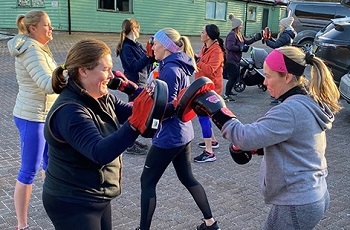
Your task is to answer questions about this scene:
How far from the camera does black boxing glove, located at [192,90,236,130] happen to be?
2.33 m

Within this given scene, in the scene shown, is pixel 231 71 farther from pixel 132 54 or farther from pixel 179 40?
pixel 179 40

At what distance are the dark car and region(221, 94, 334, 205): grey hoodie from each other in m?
7.29

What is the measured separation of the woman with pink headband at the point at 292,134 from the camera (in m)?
2.27

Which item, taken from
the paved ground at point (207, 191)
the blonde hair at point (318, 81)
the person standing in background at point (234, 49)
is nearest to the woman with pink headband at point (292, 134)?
the blonde hair at point (318, 81)

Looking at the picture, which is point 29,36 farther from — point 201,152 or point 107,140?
point 201,152

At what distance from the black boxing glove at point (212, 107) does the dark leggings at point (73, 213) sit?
2.63 ft

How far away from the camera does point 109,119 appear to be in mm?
2434

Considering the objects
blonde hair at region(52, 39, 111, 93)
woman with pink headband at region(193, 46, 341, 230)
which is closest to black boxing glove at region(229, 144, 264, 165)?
woman with pink headband at region(193, 46, 341, 230)

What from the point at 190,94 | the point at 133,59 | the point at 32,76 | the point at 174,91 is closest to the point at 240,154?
the point at 190,94

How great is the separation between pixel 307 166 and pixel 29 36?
2.49 metres

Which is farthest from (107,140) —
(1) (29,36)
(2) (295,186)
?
(1) (29,36)

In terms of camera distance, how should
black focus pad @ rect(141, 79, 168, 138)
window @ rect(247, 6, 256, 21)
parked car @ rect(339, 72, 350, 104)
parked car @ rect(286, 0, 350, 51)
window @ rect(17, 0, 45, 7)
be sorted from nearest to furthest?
1. black focus pad @ rect(141, 79, 168, 138)
2. parked car @ rect(339, 72, 350, 104)
3. parked car @ rect(286, 0, 350, 51)
4. window @ rect(17, 0, 45, 7)
5. window @ rect(247, 6, 256, 21)

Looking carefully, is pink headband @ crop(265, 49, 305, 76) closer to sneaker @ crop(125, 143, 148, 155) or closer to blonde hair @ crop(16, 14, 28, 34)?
blonde hair @ crop(16, 14, 28, 34)

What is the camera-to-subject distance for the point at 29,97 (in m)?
3.53
